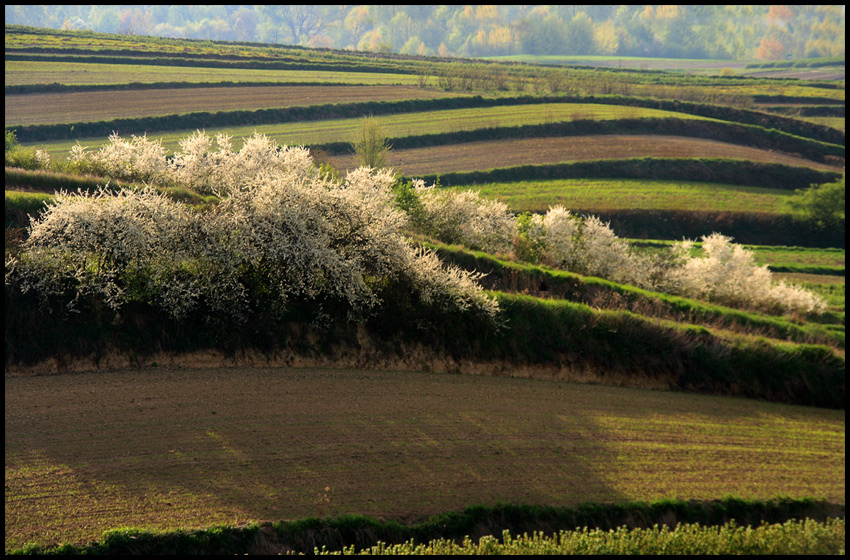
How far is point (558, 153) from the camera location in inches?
3054

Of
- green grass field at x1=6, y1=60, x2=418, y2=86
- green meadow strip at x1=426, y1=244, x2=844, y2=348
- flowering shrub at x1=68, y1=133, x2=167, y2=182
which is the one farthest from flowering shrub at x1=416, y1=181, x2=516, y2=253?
green grass field at x1=6, y1=60, x2=418, y2=86

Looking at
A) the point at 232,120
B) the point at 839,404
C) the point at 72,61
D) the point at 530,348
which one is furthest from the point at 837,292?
the point at 72,61

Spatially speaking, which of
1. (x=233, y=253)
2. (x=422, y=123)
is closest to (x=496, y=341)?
(x=233, y=253)

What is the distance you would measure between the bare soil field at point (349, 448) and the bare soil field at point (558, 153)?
44.4 metres

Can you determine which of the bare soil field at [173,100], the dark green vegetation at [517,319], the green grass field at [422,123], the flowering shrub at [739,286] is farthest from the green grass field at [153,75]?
the flowering shrub at [739,286]

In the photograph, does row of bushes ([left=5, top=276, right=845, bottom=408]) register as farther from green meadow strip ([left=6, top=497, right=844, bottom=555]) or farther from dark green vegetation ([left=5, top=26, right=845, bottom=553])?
green meadow strip ([left=6, top=497, right=844, bottom=555])

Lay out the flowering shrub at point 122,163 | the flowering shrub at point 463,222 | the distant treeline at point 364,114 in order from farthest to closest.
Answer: the distant treeline at point 364,114
the flowering shrub at point 463,222
the flowering shrub at point 122,163

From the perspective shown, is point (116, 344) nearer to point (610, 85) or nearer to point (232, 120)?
point (232, 120)

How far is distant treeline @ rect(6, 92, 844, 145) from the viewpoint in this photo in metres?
64.3

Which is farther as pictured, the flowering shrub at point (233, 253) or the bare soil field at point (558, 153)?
the bare soil field at point (558, 153)

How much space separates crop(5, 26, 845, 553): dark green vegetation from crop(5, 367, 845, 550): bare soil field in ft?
0.67

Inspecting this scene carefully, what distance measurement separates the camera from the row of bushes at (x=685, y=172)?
7231cm

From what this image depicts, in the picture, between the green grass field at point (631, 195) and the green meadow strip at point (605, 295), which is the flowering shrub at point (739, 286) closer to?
the green meadow strip at point (605, 295)

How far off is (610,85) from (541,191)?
5473 centimetres
